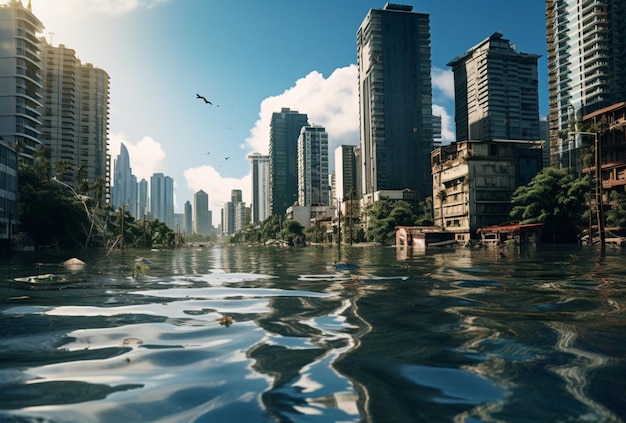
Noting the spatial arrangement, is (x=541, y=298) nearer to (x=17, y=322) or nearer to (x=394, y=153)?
(x=17, y=322)

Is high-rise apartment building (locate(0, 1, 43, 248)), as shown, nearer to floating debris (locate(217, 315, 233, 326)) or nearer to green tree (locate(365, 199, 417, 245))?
green tree (locate(365, 199, 417, 245))

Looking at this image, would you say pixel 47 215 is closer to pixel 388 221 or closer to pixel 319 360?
pixel 388 221

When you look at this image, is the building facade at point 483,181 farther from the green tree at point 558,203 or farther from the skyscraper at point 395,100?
the skyscraper at point 395,100

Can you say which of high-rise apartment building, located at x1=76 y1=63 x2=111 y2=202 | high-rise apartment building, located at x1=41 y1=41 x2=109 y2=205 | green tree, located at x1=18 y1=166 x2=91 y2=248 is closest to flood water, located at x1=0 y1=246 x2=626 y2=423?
green tree, located at x1=18 y1=166 x2=91 y2=248

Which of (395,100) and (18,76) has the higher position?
(395,100)

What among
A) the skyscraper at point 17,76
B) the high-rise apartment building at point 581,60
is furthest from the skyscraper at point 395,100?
the skyscraper at point 17,76

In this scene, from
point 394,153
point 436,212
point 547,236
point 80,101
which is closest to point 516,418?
point 547,236

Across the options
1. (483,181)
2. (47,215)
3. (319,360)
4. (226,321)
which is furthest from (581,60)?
(319,360)
